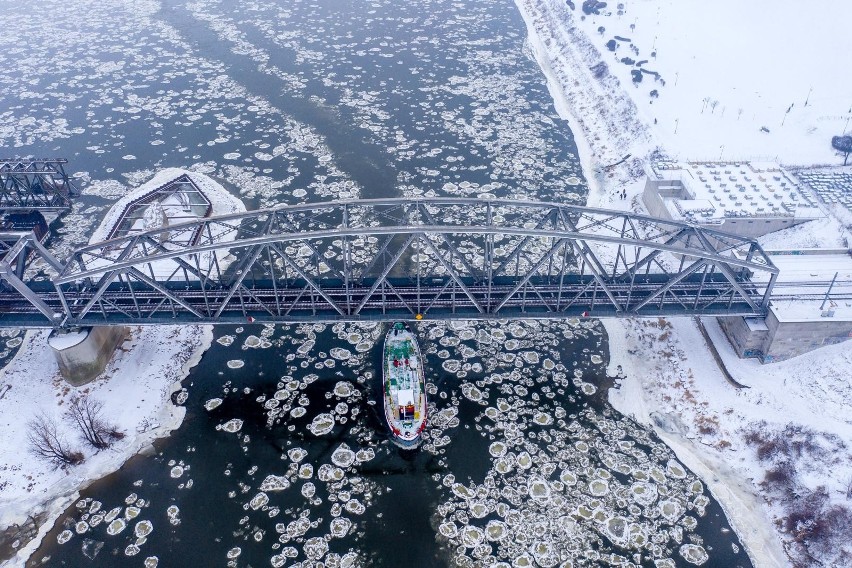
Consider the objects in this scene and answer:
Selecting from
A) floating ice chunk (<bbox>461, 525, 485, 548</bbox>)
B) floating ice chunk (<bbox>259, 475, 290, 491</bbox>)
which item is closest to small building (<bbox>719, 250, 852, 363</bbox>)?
floating ice chunk (<bbox>461, 525, 485, 548</bbox>)

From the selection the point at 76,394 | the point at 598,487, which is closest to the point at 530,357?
the point at 598,487

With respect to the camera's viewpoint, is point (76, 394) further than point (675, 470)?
Yes

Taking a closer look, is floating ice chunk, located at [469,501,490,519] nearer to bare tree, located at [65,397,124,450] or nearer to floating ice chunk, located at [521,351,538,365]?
floating ice chunk, located at [521,351,538,365]

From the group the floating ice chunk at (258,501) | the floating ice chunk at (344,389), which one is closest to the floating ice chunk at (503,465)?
the floating ice chunk at (344,389)

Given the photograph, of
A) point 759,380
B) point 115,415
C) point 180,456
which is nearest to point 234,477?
point 180,456

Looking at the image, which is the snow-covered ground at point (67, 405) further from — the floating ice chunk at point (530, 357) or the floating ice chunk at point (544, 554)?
the floating ice chunk at point (544, 554)

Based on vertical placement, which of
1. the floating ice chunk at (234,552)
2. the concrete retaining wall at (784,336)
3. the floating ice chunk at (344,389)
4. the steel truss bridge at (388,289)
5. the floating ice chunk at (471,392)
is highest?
the steel truss bridge at (388,289)

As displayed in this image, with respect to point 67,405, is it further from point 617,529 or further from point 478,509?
point 617,529
